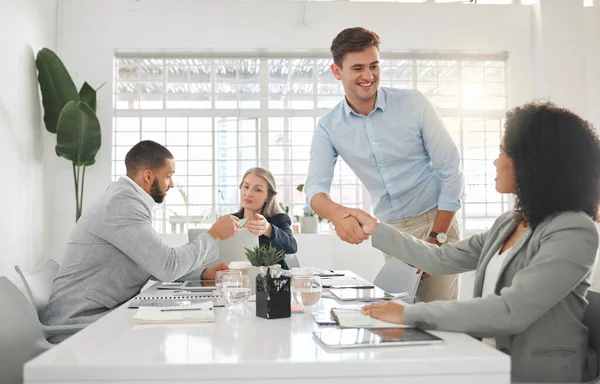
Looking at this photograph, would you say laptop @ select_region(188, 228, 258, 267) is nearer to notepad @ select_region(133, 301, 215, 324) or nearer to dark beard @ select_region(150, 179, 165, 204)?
dark beard @ select_region(150, 179, 165, 204)

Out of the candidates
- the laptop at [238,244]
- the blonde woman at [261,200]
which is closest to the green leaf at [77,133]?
the blonde woman at [261,200]

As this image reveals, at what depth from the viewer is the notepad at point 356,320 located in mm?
1315

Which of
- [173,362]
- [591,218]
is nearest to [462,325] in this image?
[591,218]

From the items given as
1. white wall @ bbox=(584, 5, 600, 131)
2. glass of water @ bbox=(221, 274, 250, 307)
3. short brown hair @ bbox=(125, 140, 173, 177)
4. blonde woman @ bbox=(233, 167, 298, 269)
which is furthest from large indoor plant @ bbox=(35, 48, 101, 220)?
white wall @ bbox=(584, 5, 600, 131)

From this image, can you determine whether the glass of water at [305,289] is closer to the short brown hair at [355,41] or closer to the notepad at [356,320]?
the notepad at [356,320]

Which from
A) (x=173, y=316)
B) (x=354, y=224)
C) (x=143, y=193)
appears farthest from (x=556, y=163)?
(x=143, y=193)

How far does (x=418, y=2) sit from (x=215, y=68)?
2316 millimetres

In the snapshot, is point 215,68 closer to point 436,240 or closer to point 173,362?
point 436,240

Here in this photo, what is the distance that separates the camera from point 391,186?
2611mm

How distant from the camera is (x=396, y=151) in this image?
2598 mm

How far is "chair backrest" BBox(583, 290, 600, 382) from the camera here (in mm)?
1432

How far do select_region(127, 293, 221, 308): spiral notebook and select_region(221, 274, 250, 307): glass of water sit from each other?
5.6 inches

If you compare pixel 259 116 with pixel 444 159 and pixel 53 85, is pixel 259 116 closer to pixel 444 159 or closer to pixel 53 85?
pixel 53 85

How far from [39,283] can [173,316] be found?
4.27ft
